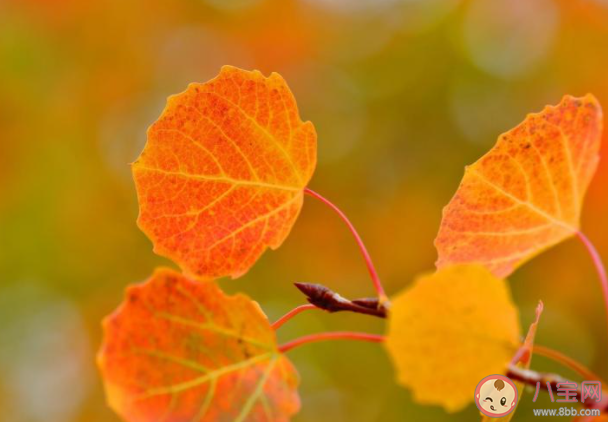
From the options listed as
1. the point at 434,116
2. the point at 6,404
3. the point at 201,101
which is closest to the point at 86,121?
the point at 6,404

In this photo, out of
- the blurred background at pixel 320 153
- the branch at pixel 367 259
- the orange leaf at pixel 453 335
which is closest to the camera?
the orange leaf at pixel 453 335

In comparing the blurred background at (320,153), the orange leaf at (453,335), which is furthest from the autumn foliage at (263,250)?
the blurred background at (320,153)

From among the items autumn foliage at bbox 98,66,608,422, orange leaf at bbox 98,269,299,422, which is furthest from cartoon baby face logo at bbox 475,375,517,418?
orange leaf at bbox 98,269,299,422

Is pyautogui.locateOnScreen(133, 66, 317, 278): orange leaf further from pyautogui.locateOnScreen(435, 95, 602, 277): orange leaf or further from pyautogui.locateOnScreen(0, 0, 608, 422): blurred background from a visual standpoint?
pyautogui.locateOnScreen(0, 0, 608, 422): blurred background

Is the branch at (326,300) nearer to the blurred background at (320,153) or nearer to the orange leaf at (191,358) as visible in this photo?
the orange leaf at (191,358)

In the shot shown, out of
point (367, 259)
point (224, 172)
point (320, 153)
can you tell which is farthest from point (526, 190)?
point (320, 153)

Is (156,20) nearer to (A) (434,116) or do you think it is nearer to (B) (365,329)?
(A) (434,116)

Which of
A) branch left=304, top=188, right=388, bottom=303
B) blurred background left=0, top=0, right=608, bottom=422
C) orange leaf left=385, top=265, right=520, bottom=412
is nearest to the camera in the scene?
orange leaf left=385, top=265, right=520, bottom=412
